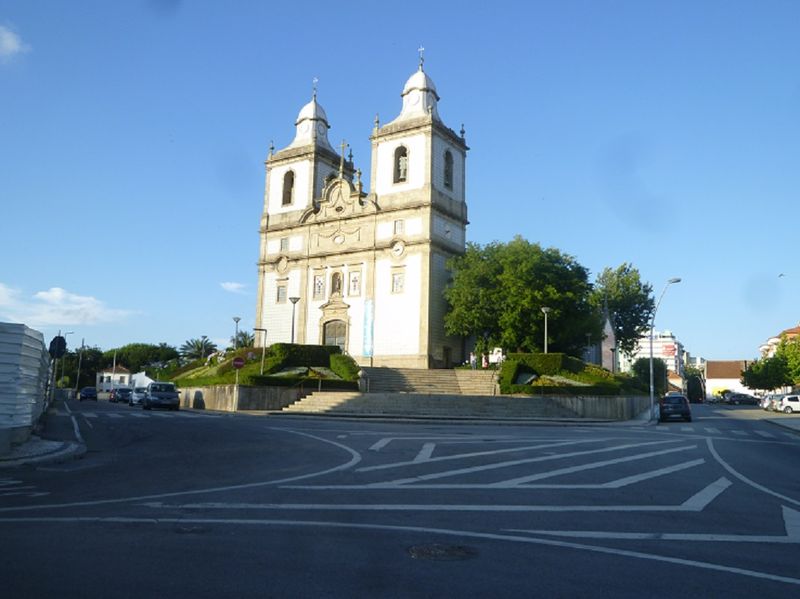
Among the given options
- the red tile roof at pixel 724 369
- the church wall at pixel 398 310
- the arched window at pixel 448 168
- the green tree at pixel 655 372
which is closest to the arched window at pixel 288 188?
the church wall at pixel 398 310

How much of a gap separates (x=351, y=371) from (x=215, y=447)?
27.1 m

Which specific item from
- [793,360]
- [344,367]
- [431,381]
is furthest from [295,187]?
[793,360]

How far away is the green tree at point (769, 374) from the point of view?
270ft

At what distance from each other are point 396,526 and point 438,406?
2782 centimetres

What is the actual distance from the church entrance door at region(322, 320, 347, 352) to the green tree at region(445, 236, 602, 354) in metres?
9.09

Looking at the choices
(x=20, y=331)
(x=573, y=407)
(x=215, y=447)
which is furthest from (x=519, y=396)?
(x=20, y=331)

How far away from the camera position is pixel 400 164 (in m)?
55.1

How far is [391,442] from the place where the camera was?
17.0m

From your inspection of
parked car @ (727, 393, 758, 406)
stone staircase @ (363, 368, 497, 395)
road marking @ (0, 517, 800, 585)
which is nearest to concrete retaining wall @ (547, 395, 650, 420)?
stone staircase @ (363, 368, 497, 395)

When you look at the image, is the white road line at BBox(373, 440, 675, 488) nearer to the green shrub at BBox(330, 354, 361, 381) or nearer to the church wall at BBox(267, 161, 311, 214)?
the green shrub at BBox(330, 354, 361, 381)

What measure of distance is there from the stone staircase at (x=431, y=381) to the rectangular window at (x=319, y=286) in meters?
12.6

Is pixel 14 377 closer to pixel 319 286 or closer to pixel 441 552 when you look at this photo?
pixel 441 552

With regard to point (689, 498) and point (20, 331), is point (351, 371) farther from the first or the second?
point (689, 498)

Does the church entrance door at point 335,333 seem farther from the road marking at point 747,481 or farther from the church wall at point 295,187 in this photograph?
the road marking at point 747,481
